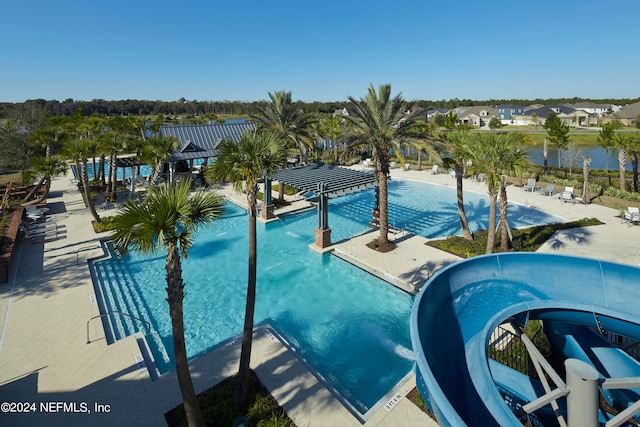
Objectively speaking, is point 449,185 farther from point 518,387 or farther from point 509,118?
point 509,118

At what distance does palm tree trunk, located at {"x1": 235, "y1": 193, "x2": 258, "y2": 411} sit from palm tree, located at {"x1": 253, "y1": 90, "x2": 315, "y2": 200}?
1612 cm

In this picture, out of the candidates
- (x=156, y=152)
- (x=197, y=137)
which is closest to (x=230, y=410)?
(x=156, y=152)

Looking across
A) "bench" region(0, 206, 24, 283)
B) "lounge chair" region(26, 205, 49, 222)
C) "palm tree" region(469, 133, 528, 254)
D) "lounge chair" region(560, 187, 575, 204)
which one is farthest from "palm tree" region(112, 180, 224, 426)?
"lounge chair" region(560, 187, 575, 204)

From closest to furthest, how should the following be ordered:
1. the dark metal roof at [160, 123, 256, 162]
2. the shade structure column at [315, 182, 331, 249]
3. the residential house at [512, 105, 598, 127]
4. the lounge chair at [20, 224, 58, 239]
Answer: the shade structure column at [315, 182, 331, 249] → the lounge chair at [20, 224, 58, 239] → the dark metal roof at [160, 123, 256, 162] → the residential house at [512, 105, 598, 127]

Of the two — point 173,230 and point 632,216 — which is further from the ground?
point 173,230

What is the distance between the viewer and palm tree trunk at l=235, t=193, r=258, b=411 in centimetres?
763

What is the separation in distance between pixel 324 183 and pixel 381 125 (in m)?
4.01

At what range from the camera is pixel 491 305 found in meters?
7.57

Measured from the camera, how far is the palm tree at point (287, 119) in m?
23.2

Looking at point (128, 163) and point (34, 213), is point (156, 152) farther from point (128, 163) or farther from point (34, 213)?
point (34, 213)

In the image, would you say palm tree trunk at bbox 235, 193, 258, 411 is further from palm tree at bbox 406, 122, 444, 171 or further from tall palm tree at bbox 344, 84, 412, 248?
palm tree at bbox 406, 122, 444, 171

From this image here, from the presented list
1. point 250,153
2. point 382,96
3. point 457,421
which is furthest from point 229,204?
point 457,421

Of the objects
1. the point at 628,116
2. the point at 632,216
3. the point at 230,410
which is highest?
the point at 628,116

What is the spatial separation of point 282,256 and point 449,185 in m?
18.9
